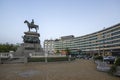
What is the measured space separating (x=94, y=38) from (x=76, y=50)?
2460 centimetres

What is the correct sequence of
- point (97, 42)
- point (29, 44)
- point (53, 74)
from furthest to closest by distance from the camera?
point (97, 42), point (29, 44), point (53, 74)

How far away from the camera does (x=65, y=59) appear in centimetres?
4281

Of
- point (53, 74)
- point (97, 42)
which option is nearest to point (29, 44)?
point (53, 74)

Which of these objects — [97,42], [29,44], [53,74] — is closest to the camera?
[53,74]

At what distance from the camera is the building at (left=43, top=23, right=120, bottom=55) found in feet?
255

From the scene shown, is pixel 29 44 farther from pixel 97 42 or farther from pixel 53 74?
pixel 97 42

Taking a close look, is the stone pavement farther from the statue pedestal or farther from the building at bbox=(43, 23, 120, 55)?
the building at bbox=(43, 23, 120, 55)

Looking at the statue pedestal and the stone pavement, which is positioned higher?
the statue pedestal

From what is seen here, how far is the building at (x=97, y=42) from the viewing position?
7771cm

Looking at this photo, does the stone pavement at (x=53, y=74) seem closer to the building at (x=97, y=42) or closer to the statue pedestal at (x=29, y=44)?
the statue pedestal at (x=29, y=44)

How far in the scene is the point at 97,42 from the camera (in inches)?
4038

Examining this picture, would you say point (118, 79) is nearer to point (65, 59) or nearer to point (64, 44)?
point (65, 59)

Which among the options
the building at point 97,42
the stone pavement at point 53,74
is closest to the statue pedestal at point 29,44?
the stone pavement at point 53,74

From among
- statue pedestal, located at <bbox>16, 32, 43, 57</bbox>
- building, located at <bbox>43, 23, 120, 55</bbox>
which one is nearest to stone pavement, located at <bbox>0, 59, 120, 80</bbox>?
statue pedestal, located at <bbox>16, 32, 43, 57</bbox>
